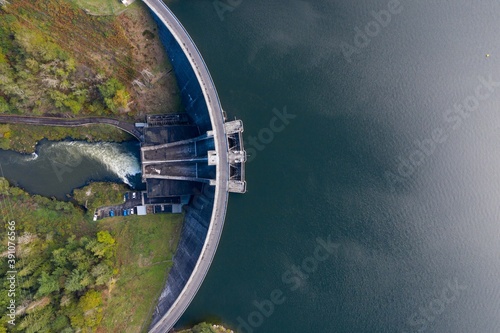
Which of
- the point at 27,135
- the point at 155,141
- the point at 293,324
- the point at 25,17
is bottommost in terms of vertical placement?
the point at 293,324

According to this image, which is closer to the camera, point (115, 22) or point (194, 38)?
point (115, 22)

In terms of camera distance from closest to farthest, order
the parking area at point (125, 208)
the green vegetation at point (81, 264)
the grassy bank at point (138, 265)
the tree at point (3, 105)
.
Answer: the green vegetation at point (81, 264), the tree at point (3, 105), the grassy bank at point (138, 265), the parking area at point (125, 208)

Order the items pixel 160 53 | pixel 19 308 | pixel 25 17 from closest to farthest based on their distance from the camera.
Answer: pixel 19 308, pixel 25 17, pixel 160 53

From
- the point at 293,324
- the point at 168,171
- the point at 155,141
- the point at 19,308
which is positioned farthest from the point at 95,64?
the point at 293,324

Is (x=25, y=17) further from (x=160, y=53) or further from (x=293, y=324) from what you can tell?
(x=293, y=324)

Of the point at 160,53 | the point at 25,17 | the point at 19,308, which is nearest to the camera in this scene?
the point at 19,308

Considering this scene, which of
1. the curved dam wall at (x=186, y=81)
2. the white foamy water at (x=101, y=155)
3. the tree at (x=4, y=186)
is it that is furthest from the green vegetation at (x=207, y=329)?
the tree at (x=4, y=186)

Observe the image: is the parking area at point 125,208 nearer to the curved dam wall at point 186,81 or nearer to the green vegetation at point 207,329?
the curved dam wall at point 186,81

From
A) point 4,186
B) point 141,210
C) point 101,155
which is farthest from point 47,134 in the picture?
point 141,210
